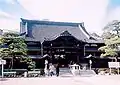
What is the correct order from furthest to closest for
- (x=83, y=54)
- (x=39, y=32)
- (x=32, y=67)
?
1. (x=39, y=32)
2. (x=83, y=54)
3. (x=32, y=67)

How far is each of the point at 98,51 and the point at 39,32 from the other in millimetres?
10831

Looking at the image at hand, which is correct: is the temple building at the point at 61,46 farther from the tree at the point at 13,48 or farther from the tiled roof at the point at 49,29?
the tree at the point at 13,48

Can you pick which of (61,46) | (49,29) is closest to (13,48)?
→ (61,46)

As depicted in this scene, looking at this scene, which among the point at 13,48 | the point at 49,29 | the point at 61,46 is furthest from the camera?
the point at 49,29

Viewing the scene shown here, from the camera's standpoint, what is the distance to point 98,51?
43000mm

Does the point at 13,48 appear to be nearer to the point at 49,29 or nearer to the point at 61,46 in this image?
the point at 61,46

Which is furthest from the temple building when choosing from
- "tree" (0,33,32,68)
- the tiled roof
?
"tree" (0,33,32,68)

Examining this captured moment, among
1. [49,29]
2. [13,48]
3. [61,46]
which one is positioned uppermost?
[49,29]

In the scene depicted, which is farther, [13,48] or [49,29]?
[49,29]

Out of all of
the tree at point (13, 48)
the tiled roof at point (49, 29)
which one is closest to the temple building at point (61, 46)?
the tiled roof at point (49, 29)

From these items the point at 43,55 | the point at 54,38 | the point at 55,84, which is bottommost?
the point at 55,84

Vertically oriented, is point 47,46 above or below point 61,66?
above

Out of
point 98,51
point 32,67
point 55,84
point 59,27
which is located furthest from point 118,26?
point 55,84

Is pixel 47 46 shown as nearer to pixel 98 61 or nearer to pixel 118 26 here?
pixel 98 61
